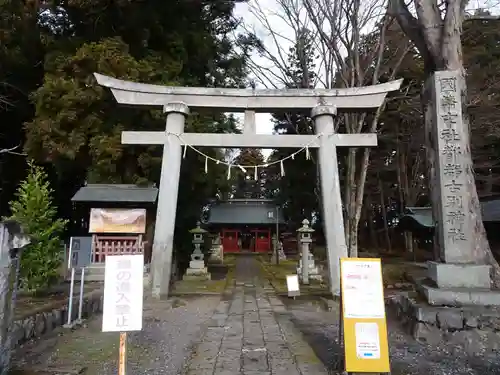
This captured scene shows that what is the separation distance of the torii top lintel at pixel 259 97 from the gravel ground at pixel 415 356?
5.64m

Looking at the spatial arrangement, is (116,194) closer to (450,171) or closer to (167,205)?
(167,205)

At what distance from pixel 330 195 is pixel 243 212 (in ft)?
87.9

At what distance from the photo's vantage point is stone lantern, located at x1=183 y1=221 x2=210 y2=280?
14778mm

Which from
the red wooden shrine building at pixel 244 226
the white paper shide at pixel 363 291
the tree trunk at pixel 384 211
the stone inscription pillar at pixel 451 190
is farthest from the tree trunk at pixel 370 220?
the white paper shide at pixel 363 291

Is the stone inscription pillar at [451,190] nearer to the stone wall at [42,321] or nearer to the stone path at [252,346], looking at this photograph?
the stone path at [252,346]

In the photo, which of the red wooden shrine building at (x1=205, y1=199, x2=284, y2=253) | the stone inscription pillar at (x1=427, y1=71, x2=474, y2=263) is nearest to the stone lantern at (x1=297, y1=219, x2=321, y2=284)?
the stone inscription pillar at (x1=427, y1=71, x2=474, y2=263)

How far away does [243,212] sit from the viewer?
36.3 m

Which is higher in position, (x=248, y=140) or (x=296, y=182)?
(x=296, y=182)

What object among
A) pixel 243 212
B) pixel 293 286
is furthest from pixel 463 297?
pixel 243 212

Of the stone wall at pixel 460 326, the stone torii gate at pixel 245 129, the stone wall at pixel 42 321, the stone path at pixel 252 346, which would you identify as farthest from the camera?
the stone torii gate at pixel 245 129

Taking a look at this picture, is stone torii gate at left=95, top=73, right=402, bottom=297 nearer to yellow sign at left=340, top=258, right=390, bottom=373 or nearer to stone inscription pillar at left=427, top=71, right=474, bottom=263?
stone inscription pillar at left=427, top=71, right=474, bottom=263

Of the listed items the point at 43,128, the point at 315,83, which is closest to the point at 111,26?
the point at 43,128

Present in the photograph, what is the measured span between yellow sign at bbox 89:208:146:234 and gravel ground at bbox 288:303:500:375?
7608mm

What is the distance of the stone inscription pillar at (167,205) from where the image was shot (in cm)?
937
